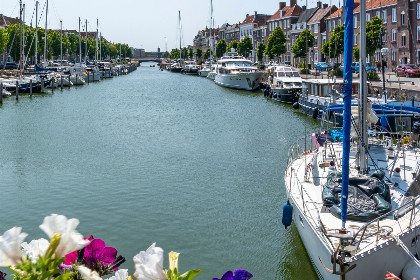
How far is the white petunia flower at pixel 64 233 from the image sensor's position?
216 cm

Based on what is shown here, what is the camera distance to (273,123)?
39.2 m

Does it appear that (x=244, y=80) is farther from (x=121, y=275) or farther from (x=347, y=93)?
(x=121, y=275)

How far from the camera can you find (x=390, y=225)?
11.5m

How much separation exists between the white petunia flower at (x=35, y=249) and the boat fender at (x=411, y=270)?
9.36 m

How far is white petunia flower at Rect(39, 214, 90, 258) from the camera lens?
216 cm

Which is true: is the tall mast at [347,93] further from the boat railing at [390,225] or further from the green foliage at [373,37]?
the green foliage at [373,37]

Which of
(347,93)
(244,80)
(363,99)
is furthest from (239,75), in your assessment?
(347,93)

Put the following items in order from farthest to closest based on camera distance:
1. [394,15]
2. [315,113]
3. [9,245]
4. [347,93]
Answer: [394,15], [315,113], [347,93], [9,245]

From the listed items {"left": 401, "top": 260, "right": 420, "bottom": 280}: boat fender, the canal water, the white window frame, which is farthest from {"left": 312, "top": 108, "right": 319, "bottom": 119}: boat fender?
the white window frame

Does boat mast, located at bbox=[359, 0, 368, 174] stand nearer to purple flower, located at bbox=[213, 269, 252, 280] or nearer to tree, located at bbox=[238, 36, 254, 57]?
purple flower, located at bbox=[213, 269, 252, 280]

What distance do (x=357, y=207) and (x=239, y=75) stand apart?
57.4 meters

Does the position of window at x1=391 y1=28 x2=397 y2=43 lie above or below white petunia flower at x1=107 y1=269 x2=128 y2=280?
above

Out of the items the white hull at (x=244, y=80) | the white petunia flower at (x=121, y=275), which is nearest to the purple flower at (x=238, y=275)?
the white petunia flower at (x=121, y=275)

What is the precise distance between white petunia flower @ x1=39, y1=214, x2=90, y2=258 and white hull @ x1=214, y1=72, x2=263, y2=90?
65.4 metres
